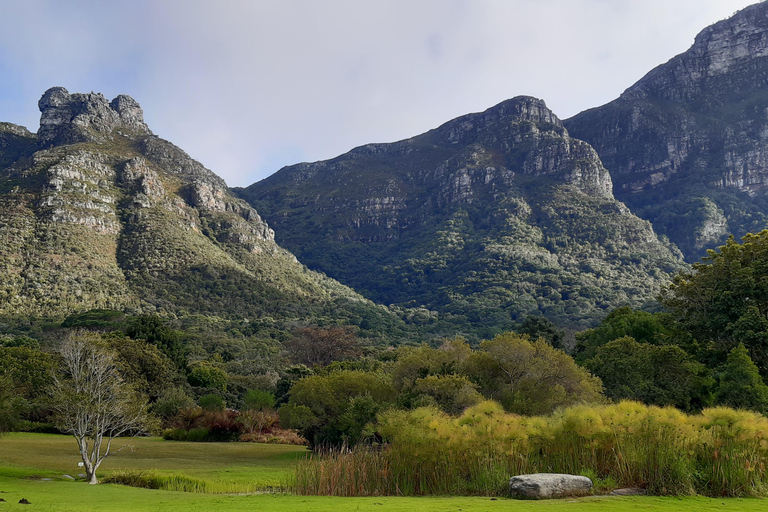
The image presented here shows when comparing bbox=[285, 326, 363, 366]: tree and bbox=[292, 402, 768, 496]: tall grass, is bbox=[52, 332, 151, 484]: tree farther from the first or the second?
bbox=[285, 326, 363, 366]: tree

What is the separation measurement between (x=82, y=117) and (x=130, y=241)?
58.0 meters

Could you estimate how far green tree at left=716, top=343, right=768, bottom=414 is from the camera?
24.8m

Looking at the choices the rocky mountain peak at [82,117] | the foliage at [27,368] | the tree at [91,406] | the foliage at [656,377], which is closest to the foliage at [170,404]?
the foliage at [27,368]

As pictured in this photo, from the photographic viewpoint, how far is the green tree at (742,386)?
2483cm

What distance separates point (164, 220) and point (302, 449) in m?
78.8

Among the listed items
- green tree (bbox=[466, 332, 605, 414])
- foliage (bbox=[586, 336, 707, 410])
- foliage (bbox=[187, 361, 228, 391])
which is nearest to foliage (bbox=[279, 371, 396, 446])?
green tree (bbox=[466, 332, 605, 414])

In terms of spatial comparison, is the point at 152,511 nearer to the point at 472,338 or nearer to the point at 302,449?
the point at 302,449

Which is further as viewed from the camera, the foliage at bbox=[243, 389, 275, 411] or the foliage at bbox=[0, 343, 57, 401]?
the foliage at bbox=[243, 389, 275, 411]

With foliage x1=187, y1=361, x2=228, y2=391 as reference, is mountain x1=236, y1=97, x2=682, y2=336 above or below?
above

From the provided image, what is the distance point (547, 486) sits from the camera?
1303 centimetres

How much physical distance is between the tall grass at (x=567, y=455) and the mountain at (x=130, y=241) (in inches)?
2479

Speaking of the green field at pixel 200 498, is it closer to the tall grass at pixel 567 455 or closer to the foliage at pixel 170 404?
the tall grass at pixel 567 455

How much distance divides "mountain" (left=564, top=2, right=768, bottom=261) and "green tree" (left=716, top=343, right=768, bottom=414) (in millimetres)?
128999

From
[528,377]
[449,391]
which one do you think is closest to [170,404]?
[449,391]
